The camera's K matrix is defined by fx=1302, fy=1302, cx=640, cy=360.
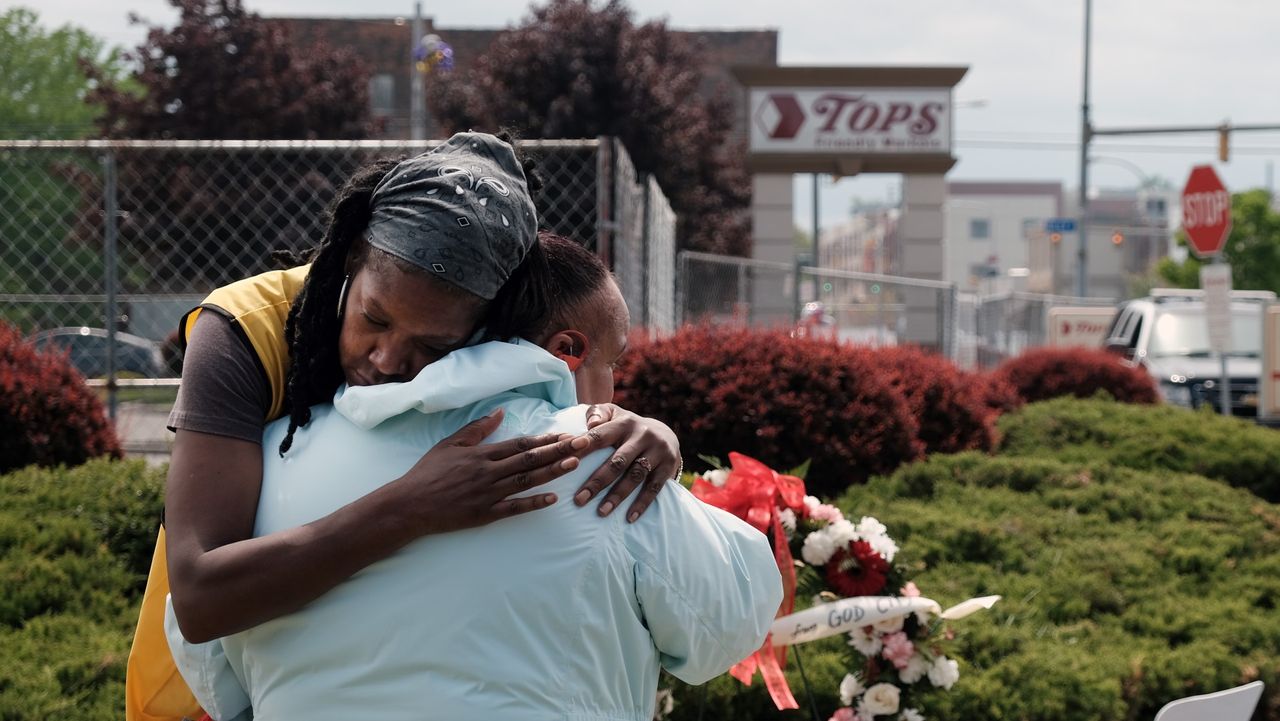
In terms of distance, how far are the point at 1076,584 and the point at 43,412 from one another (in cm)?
460

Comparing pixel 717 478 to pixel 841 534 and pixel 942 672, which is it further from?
pixel 942 672

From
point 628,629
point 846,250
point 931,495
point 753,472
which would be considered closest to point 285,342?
point 628,629

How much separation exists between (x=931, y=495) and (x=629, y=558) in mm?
5126

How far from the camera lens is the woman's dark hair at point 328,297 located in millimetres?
1827

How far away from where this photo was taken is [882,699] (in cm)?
393

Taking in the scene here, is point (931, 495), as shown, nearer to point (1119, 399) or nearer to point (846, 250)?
point (1119, 399)

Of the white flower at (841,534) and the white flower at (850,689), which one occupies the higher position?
the white flower at (841,534)

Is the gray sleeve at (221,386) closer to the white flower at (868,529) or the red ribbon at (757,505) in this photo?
the red ribbon at (757,505)

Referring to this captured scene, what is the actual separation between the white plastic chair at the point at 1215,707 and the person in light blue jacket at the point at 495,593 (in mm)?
2370

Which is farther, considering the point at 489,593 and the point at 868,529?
the point at 868,529

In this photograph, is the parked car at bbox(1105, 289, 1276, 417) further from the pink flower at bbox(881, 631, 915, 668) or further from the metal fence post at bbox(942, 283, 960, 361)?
the pink flower at bbox(881, 631, 915, 668)

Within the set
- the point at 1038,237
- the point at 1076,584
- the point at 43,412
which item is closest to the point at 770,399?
the point at 1076,584

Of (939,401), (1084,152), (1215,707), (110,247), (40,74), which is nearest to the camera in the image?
(1215,707)

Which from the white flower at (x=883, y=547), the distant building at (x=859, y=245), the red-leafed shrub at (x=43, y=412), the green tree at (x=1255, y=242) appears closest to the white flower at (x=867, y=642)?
the white flower at (x=883, y=547)
